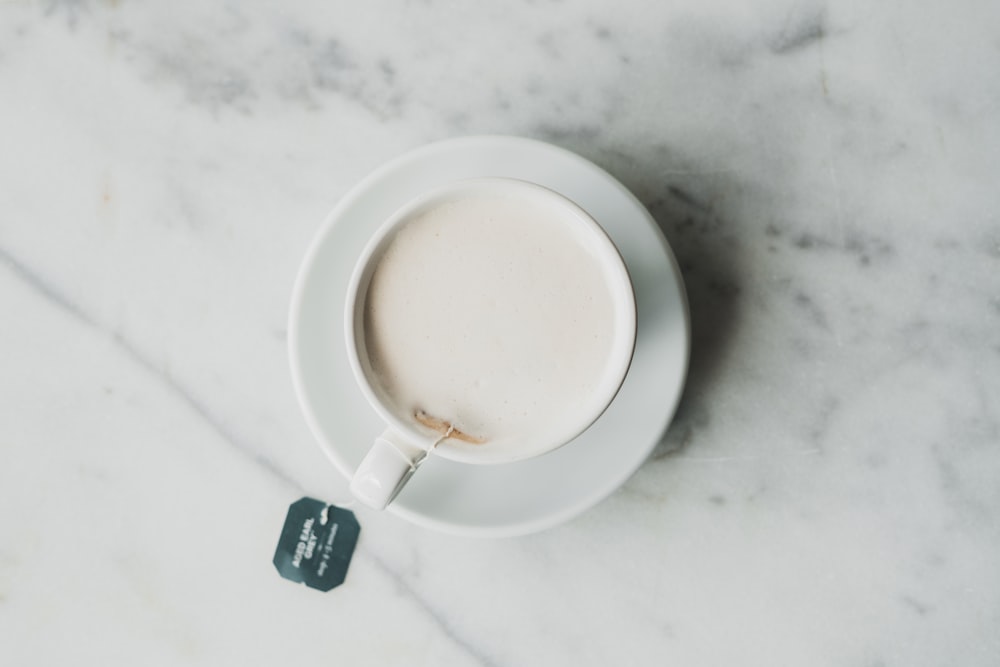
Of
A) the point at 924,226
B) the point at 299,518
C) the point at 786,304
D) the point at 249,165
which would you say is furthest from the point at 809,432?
the point at 249,165

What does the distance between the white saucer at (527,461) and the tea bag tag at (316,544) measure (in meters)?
0.15

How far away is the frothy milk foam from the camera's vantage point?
31.0 inches

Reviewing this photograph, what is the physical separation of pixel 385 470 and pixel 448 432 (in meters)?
0.07

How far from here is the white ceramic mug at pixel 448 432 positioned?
0.76 meters

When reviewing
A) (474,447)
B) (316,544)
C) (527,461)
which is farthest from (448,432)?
(316,544)

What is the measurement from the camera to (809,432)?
98cm

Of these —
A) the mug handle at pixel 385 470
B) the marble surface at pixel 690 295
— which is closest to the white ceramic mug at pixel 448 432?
the mug handle at pixel 385 470

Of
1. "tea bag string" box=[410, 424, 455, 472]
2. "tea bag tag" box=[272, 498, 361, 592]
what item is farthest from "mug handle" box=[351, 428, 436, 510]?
"tea bag tag" box=[272, 498, 361, 592]

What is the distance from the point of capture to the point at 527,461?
90cm

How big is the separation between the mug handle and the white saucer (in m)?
0.12

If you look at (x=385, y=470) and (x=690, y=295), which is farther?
(x=690, y=295)

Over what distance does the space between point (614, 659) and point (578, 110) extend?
67cm

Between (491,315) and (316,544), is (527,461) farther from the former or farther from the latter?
(316,544)

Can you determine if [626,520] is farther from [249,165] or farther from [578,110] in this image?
[249,165]
